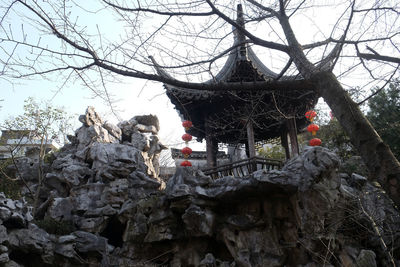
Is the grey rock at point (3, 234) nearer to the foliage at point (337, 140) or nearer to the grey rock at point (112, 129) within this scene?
the grey rock at point (112, 129)

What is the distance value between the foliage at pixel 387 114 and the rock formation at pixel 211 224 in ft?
11.8

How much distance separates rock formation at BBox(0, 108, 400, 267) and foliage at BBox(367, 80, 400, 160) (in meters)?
3.60

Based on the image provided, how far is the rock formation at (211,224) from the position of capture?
562 centimetres

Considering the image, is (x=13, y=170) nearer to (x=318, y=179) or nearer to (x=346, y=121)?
(x=318, y=179)

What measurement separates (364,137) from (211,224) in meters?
5.20

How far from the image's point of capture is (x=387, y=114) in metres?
10.1

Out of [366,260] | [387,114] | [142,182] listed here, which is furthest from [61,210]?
[387,114]

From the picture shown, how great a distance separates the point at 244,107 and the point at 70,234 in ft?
17.7

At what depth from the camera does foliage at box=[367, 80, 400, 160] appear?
31.3 ft

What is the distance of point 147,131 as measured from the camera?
1281cm

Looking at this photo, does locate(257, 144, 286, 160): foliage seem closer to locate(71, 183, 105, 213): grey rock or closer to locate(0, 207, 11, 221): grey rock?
locate(71, 183, 105, 213): grey rock

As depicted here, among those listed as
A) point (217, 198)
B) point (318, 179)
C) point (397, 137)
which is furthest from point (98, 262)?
point (397, 137)

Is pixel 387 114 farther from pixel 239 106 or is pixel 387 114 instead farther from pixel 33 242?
pixel 33 242

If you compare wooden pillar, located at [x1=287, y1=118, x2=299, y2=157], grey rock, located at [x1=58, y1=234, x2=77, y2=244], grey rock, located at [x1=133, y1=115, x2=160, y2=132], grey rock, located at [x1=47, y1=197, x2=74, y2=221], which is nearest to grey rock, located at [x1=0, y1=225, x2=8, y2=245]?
grey rock, located at [x1=58, y1=234, x2=77, y2=244]
